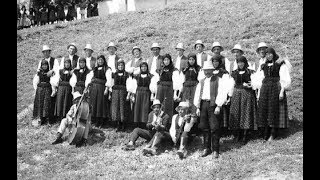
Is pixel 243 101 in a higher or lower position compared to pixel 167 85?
lower

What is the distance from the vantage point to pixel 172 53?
608 inches

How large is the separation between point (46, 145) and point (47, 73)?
6.99 ft

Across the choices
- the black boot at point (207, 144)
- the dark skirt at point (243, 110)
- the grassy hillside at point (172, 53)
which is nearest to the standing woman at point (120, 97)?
the grassy hillside at point (172, 53)

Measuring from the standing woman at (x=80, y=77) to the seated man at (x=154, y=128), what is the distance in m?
2.15

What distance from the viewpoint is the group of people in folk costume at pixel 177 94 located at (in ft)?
27.9

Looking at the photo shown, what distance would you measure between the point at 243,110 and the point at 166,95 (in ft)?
5.95

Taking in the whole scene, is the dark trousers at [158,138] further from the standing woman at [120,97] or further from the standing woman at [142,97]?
the standing woman at [120,97]

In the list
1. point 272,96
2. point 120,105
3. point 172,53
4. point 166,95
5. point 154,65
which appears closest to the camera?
point 272,96

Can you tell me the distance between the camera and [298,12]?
59.0ft

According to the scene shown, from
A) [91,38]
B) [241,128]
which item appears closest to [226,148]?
[241,128]

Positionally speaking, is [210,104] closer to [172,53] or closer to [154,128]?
[154,128]

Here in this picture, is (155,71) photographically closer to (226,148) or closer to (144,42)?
(226,148)

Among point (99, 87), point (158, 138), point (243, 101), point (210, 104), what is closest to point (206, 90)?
point (210, 104)
